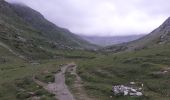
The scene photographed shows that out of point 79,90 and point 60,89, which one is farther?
point 60,89

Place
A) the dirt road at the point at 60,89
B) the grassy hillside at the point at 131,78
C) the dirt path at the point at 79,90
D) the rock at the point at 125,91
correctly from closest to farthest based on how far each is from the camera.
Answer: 1. the dirt road at the point at 60,89
2. the dirt path at the point at 79,90
3. the rock at the point at 125,91
4. the grassy hillside at the point at 131,78

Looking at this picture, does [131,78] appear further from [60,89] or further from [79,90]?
[60,89]

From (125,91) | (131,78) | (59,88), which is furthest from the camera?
(131,78)

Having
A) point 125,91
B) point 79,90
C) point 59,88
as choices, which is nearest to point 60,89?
point 59,88

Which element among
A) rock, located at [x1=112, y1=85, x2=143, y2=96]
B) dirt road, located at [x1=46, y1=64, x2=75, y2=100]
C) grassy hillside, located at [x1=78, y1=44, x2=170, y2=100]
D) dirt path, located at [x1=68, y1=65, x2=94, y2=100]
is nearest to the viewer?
dirt road, located at [x1=46, y1=64, x2=75, y2=100]

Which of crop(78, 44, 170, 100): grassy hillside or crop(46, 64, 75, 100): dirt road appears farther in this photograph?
crop(78, 44, 170, 100): grassy hillside

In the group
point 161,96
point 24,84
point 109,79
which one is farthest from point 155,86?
point 24,84

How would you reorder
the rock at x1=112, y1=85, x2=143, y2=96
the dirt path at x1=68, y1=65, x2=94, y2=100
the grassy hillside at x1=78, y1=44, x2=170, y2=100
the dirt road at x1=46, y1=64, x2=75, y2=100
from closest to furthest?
the dirt road at x1=46, y1=64, x2=75, y2=100
the dirt path at x1=68, y1=65, x2=94, y2=100
the rock at x1=112, y1=85, x2=143, y2=96
the grassy hillside at x1=78, y1=44, x2=170, y2=100

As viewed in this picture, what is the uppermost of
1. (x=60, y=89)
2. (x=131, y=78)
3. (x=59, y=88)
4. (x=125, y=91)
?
(x=131, y=78)

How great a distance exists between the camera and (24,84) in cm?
7481

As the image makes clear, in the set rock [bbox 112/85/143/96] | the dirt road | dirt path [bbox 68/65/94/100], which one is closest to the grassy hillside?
rock [bbox 112/85/143/96]

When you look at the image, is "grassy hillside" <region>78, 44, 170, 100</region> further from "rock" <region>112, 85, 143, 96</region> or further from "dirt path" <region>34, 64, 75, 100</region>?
"dirt path" <region>34, 64, 75, 100</region>

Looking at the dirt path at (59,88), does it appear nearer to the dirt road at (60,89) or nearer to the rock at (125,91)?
the dirt road at (60,89)

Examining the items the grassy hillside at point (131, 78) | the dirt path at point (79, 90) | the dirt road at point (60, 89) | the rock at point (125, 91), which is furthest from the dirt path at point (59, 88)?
the rock at point (125, 91)
